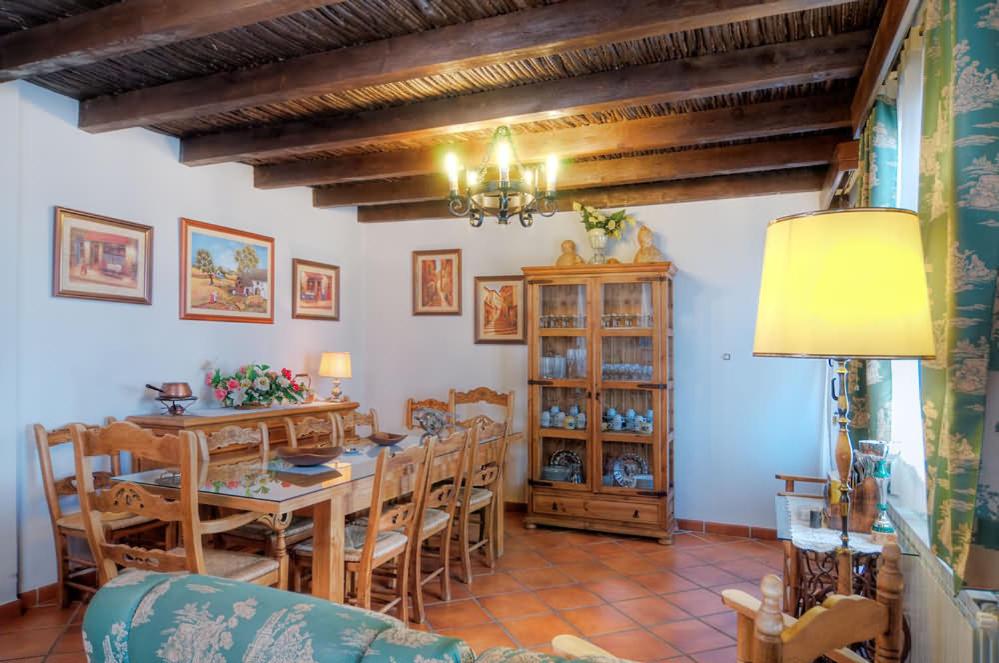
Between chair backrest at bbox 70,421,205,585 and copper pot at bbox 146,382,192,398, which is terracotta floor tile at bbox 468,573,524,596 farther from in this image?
copper pot at bbox 146,382,192,398

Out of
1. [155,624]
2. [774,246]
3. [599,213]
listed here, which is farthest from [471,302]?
[155,624]

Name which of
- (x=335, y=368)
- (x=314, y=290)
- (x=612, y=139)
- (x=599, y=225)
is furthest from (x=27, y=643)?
(x=599, y=225)

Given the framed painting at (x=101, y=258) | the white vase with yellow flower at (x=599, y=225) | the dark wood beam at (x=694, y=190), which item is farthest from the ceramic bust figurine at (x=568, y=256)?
the framed painting at (x=101, y=258)

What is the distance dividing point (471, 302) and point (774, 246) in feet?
12.8

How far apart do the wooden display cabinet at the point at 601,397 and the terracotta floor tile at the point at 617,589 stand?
0.80m

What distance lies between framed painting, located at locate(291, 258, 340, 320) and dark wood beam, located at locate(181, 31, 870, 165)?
1224 millimetres

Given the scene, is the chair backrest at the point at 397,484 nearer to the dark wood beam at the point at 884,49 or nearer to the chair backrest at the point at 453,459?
the chair backrest at the point at 453,459

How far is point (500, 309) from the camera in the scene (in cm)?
518

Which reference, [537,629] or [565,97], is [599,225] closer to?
[565,97]

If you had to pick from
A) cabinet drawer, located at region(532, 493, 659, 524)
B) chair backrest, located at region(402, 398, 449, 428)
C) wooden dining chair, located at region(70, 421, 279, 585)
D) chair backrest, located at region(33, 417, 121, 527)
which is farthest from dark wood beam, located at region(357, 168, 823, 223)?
wooden dining chair, located at region(70, 421, 279, 585)

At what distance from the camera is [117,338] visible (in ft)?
11.4

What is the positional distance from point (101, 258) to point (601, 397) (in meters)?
3.21

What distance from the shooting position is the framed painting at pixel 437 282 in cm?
534

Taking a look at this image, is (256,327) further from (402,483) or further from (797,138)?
(797,138)
